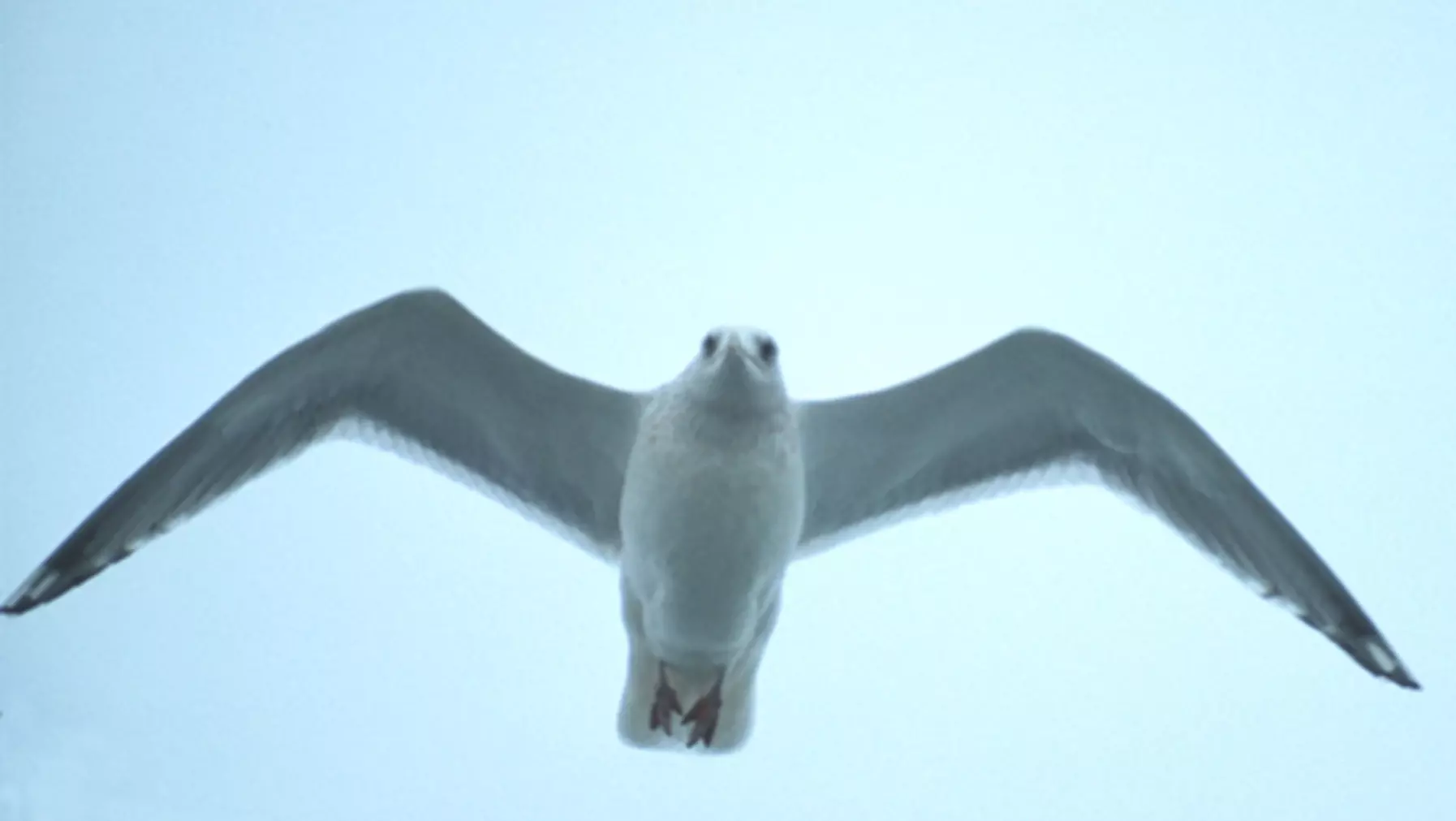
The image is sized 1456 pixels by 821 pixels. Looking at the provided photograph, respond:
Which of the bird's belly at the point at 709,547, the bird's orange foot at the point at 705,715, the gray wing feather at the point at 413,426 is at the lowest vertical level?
the bird's orange foot at the point at 705,715

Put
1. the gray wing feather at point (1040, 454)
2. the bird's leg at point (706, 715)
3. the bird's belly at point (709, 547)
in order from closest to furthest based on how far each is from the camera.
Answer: the bird's belly at point (709, 547)
the bird's leg at point (706, 715)
the gray wing feather at point (1040, 454)

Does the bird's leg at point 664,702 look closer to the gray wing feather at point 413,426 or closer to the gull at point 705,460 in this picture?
the gull at point 705,460

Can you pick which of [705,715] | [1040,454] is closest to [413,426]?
[705,715]

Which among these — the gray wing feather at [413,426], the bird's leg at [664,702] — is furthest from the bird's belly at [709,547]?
the gray wing feather at [413,426]

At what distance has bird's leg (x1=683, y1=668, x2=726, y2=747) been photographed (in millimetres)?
3234

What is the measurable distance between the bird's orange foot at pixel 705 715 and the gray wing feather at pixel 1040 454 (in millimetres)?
475

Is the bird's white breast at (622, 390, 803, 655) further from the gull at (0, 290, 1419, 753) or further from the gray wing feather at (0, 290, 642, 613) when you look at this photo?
the gray wing feather at (0, 290, 642, 613)

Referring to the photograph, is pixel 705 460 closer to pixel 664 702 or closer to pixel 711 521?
pixel 711 521

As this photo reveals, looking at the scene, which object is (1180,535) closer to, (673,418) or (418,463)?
(673,418)

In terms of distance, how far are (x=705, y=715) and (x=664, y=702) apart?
108mm

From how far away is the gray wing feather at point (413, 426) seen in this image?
3.32m

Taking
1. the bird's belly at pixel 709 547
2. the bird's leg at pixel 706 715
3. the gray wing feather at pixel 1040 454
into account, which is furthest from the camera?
the gray wing feather at pixel 1040 454

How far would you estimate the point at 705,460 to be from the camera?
9.79 feet

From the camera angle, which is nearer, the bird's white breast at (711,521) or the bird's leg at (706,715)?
the bird's white breast at (711,521)
